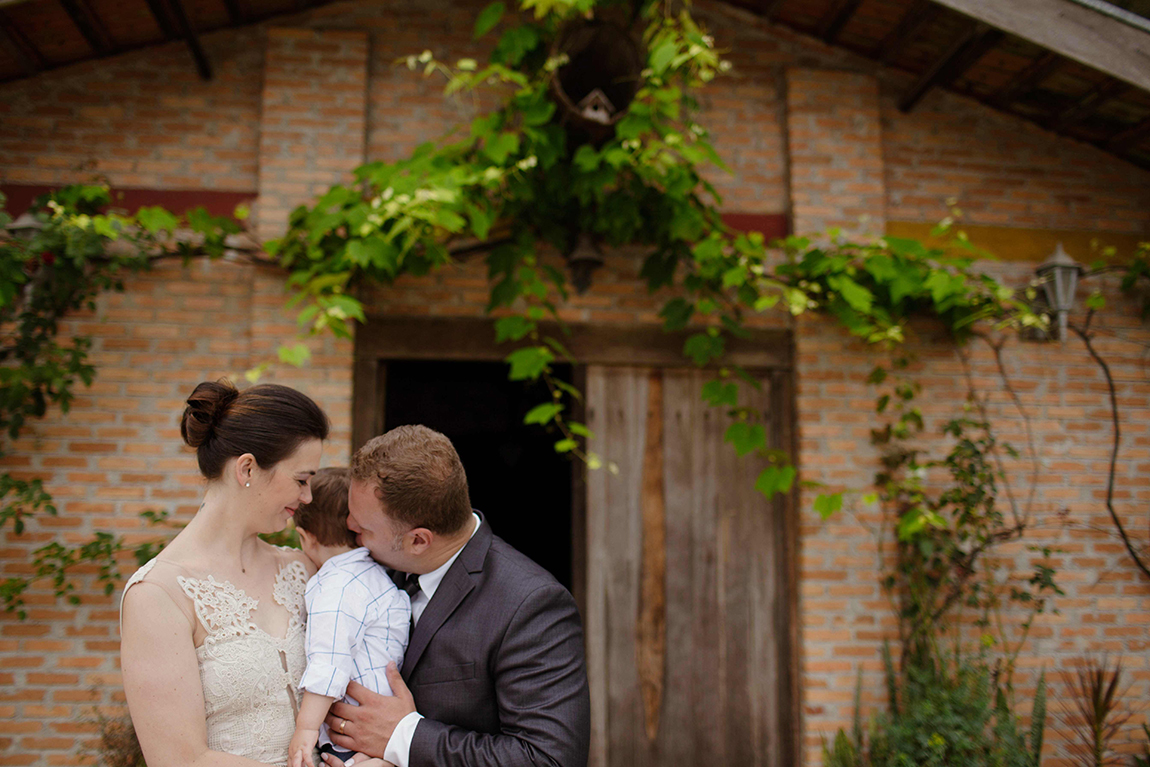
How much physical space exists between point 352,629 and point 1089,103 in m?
5.03

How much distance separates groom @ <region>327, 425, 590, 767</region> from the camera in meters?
1.71

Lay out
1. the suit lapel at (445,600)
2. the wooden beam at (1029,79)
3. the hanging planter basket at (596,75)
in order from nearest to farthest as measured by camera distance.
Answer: the suit lapel at (445,600) → the hanging planter basket at (596,75) → the wooden beam at (1029,79)

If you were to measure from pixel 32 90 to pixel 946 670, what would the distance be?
5.97 m

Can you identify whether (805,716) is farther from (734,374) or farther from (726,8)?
(726,8)

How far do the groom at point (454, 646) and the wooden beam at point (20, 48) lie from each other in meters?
3.68

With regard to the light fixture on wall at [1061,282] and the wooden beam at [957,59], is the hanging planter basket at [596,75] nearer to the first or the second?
the wooden beam at [957,59]

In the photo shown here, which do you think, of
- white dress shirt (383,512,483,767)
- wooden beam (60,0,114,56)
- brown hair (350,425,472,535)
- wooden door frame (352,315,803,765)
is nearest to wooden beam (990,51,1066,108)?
wooden door frame (352,315,803,765)

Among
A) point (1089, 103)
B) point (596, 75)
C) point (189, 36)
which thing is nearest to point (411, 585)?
point (596, 75)

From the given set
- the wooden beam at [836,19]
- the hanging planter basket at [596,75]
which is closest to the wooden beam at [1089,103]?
the wooden beam at [836,19]

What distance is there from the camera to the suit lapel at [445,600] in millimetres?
1829

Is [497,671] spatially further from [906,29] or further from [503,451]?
[503,451]

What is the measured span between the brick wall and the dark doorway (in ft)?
7.52

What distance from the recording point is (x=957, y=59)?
4285 mm

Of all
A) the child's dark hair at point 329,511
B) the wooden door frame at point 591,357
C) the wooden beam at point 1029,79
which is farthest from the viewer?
the wooden beam at point 1029,79
